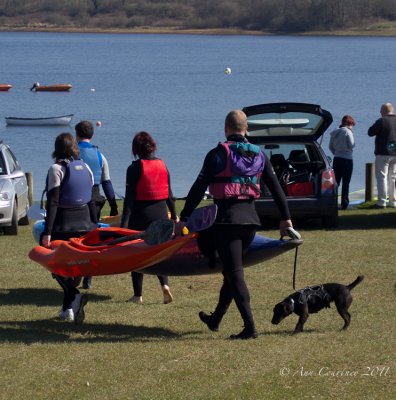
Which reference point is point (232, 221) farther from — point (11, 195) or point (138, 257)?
point (11, 195)

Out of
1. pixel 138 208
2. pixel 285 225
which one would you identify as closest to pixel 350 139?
pixel 138 208

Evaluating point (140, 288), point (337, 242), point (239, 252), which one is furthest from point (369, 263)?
point (239, 252)

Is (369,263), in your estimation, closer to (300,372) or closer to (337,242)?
(337,242)

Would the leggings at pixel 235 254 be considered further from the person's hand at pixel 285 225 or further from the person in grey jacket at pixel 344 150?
the person in grey jacket at pixel 344 150

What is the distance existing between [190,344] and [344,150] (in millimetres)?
10692

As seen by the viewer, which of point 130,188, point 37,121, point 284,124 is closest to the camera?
point 130,188

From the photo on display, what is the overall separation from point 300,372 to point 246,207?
60.9 inches

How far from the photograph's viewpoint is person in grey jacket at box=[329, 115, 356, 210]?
60.3 feet

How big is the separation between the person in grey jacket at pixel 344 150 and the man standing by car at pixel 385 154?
675mm

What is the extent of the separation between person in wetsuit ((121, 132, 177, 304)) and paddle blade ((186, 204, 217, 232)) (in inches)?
52.5

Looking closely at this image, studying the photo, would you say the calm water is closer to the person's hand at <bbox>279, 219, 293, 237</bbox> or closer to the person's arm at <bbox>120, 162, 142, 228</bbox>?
the person's arm at <bbox>120, 162, 142, 228</bbox>

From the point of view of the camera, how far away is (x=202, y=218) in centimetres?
838

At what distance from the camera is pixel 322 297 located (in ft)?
28.9

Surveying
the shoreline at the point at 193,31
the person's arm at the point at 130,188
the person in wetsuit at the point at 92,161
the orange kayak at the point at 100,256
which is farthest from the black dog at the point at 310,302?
the shoreline at the point at 193,31
